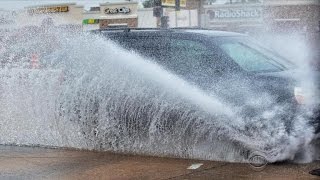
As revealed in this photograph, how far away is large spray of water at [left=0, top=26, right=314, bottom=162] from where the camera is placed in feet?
19.9

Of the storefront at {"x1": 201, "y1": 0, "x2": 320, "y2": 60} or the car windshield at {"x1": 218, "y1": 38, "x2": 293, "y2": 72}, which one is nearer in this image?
the car windshield at {"x1": 218, "y1": 38, "x2": 293, "y2": 72}

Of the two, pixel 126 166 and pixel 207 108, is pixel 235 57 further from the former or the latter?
pixel 126 166

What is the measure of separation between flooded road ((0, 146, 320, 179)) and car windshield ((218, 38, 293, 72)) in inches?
48.8

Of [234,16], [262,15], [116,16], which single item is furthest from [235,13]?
[116,16]

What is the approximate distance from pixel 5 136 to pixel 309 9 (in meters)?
34.4

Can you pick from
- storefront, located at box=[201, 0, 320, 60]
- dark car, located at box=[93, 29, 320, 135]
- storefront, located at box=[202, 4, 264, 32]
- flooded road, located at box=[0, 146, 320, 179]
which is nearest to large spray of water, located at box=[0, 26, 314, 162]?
dark car, located at box=[93, 29, 320, 135]

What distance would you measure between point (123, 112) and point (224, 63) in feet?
4.23

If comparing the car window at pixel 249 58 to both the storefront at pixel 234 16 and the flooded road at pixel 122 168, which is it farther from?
the storefront at pixel 234 16

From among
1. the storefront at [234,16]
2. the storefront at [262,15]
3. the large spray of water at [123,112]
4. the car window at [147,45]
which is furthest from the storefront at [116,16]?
the car window at [147,45]

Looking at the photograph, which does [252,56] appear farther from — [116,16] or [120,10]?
[116,16]

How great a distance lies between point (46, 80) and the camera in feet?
24.7

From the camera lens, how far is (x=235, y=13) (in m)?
42.1

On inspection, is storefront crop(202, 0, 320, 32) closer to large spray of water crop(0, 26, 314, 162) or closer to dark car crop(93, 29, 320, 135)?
dark car crop(93, 29, 320, 135)

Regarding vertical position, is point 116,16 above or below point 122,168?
above
